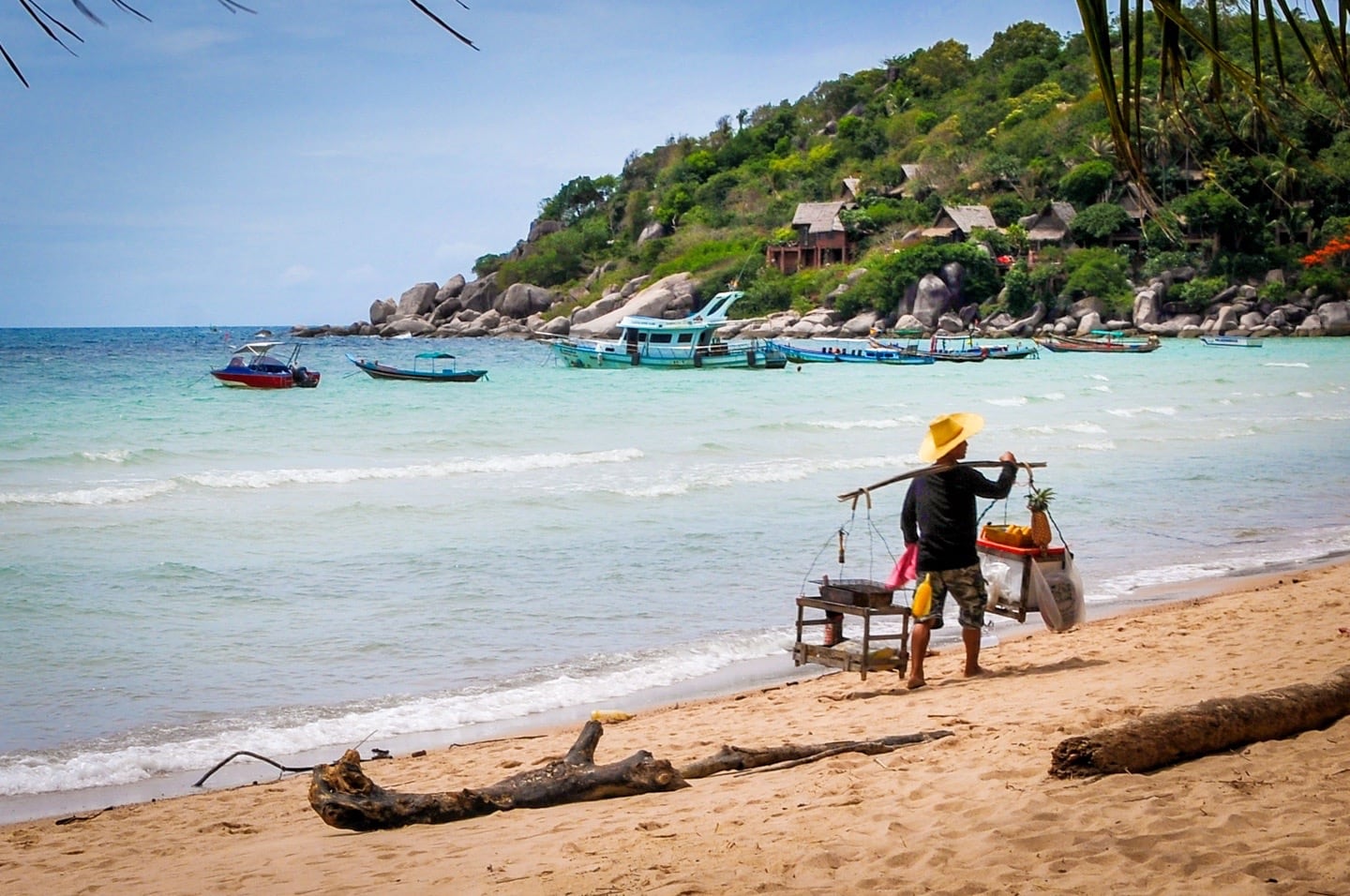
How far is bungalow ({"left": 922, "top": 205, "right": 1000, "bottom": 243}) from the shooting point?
234 ft

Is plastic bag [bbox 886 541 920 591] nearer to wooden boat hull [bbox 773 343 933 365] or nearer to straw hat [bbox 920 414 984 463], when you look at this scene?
straw hat [bbox 920 414 984 463]

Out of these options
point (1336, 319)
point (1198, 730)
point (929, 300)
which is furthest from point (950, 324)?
point (1198, 730)

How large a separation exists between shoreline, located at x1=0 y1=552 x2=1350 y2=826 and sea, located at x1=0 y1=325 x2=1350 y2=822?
29 millimetres

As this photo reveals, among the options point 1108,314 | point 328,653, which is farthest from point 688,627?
point 1108,314

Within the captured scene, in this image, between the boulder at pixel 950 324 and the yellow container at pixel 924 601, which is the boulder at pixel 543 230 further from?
the yellow container at pixel 924 601

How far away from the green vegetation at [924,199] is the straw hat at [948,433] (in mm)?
41381

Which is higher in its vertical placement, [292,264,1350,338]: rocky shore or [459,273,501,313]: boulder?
[459,273,501,313]: boulder

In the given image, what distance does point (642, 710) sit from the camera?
7.54 metres

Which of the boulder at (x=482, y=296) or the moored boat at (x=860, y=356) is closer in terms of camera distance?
the moored boat at (x=860, y=356)

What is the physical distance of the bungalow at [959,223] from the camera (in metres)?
71.4

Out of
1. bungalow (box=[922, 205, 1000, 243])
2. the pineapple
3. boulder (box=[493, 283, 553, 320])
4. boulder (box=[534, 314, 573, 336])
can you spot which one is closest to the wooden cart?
the pineapple

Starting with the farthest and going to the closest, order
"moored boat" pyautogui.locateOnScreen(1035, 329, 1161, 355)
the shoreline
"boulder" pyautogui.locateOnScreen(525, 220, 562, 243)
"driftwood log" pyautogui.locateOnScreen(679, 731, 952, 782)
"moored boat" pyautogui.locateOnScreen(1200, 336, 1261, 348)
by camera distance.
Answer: "boulder" pyautogui.locateOnScreen(525, 220, 562, 243) < "moored boat" pyautogui.locateOnScreen(1200, 336, 1261, 348) < "moored boat" pyautogui.locateOnScreen(1035, 329, 1161, 355) < the shoreline < "driftwood log" pyautogui.locateOnScreen(679, 731, 952, 782)

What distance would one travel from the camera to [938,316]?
6806 centimetres

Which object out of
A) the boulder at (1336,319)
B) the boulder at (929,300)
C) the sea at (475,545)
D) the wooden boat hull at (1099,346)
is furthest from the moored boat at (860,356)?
the boulder at (1336,319)
